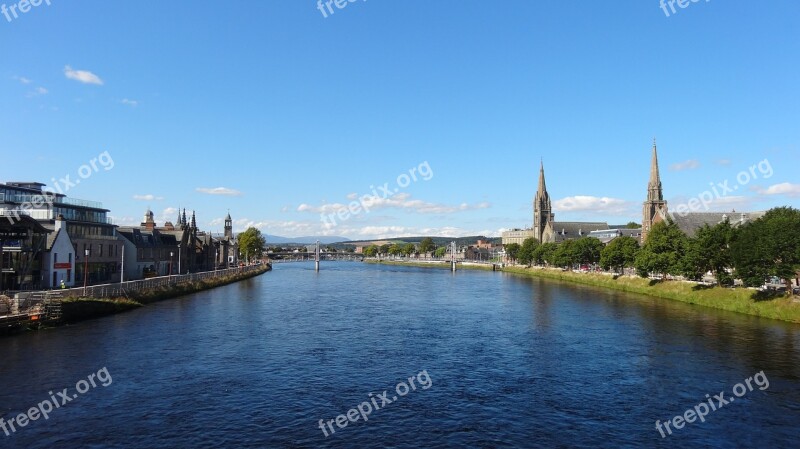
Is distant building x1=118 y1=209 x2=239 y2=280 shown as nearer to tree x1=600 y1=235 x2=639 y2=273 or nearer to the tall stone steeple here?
tree x1=600 y1=235 x2=639 y2=273

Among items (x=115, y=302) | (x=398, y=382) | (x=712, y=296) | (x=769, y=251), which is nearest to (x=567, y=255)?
(x=712, y=296)

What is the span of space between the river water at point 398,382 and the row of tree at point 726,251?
995cm

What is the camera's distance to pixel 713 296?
79500mm

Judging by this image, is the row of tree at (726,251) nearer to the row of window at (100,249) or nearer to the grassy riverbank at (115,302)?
the grassy riverbank at (115,302)

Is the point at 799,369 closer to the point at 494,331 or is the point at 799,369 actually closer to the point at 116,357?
the point at 494,331

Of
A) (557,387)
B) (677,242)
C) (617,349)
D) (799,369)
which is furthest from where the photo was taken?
(677,242)

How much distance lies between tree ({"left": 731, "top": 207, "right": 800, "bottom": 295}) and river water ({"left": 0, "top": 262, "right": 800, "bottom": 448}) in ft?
29.4

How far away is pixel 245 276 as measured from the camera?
510 feet

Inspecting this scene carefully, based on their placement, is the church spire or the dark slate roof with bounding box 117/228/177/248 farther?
the church spire

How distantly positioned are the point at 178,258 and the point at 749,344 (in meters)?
114

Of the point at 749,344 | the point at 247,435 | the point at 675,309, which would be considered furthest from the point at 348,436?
the point at 675,309

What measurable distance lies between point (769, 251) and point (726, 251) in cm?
1616

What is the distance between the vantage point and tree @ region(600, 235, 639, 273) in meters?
120

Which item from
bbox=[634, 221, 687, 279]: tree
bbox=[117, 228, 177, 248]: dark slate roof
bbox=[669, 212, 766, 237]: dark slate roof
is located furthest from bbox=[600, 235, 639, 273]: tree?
bbox=[117, 228, 177, 248]: dark slate roof
